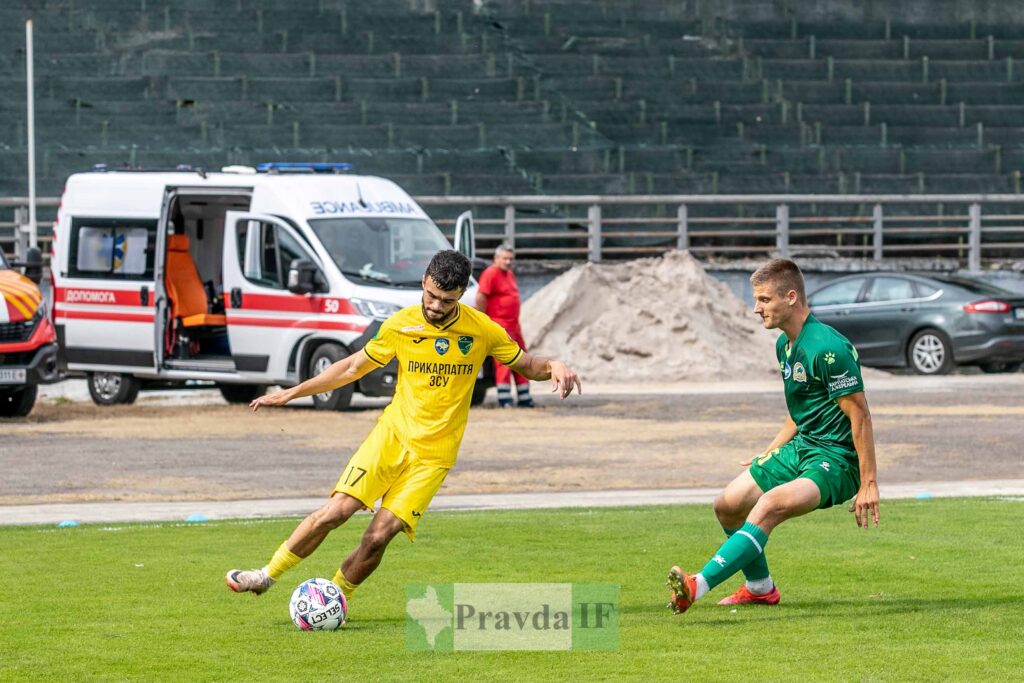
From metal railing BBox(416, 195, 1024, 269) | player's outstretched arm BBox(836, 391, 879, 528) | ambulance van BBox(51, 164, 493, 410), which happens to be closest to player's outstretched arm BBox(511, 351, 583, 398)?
player's outstretched arm BBox(836, 391, 879, 528)

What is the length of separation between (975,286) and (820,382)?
2016 cm

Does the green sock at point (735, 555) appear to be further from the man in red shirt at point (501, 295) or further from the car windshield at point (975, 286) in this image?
the car windshield at point (975, 286)

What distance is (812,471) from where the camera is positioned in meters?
8.52

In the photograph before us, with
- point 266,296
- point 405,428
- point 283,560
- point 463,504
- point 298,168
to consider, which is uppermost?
point 298,168

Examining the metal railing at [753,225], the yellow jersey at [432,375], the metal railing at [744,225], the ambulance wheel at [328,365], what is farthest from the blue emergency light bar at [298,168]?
the yellow jersey at [432,375]

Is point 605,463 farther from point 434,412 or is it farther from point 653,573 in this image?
point 434,412

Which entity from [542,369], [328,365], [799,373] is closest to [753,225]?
[328,365]

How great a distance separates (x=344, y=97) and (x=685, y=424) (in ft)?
67.8

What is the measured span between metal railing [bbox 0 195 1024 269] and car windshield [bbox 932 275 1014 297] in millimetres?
4760

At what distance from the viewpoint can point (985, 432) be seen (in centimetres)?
1914

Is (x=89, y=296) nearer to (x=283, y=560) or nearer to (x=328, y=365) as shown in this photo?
(x=328, y=365)

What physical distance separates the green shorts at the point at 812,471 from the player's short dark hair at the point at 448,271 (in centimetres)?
168

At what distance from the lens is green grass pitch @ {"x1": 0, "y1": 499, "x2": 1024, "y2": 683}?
7441mm

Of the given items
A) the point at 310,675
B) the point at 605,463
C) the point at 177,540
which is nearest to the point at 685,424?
the point at 605,463
